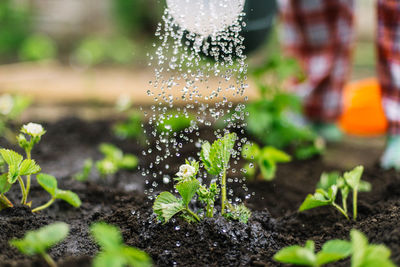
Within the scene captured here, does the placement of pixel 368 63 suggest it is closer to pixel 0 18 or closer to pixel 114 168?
pixel 114 168

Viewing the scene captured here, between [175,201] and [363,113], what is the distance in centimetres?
180

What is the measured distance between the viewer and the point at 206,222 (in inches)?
46.7

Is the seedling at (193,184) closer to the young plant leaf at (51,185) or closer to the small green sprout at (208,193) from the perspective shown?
the small green sprout at (208,193)

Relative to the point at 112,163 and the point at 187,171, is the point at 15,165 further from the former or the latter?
the point at 112,163

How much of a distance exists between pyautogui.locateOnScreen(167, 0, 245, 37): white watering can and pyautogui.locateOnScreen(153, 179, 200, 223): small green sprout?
0.46m

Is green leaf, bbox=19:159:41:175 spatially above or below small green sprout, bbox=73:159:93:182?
above

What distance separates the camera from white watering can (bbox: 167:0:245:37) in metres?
1.24

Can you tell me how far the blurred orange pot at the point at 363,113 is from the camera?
2578 mm

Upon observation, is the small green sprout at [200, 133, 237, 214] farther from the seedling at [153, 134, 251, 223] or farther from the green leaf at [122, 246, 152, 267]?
the green leaf at [122, 246, 152, 267]

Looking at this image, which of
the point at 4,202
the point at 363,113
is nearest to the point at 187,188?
the point at 4,202

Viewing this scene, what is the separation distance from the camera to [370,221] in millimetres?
1238

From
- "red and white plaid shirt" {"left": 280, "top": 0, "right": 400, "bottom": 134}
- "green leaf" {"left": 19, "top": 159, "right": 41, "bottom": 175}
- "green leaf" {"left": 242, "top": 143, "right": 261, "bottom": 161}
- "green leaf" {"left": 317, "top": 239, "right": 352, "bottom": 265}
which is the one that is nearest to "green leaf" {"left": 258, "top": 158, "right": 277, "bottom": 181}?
"green leaf" {"left": 242, "top": 143, "right": 261, "bottom": 161}

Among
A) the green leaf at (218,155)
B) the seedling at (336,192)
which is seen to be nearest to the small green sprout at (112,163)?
the green leaf at (218,155)

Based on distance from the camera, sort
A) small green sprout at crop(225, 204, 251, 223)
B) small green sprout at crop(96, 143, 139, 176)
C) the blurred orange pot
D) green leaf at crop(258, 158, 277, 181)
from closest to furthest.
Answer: small green sprout at crop(225, 204, 251, 223)
green leaf at crop(258, 158, 277, 181)
small green sprout at crop(96, 143, 139, 176)
the blurred orange pot
